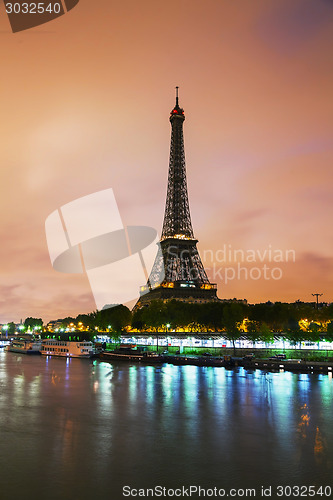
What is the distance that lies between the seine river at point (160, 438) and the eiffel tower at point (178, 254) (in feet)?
283

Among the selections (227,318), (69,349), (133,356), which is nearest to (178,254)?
(227,318)

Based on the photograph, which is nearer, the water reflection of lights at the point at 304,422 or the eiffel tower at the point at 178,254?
the water reflection of lights at the point at 304,422

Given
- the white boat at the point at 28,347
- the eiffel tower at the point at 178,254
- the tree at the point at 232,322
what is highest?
the eiffel tower at the point at 178,254

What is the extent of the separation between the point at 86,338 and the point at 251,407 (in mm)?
85558

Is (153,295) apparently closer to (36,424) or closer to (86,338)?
(86,338)

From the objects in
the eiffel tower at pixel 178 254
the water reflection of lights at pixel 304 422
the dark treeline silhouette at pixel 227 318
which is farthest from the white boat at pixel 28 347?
the water reflection of lights at pixel 304 422

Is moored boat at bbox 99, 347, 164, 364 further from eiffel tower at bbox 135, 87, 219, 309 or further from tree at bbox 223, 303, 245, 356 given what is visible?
eiffel tower at bbox 135, 87, 219, 309

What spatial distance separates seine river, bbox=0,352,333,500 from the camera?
2053 cm

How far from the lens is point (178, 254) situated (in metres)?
140

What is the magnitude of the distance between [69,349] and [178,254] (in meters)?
51.8

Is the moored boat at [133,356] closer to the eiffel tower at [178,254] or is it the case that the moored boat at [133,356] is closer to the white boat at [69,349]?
the white boat at [69,349]

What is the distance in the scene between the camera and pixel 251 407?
37.0 meters

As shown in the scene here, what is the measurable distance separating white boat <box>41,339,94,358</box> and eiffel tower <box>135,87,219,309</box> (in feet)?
124

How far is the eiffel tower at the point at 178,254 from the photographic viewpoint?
137 meters
